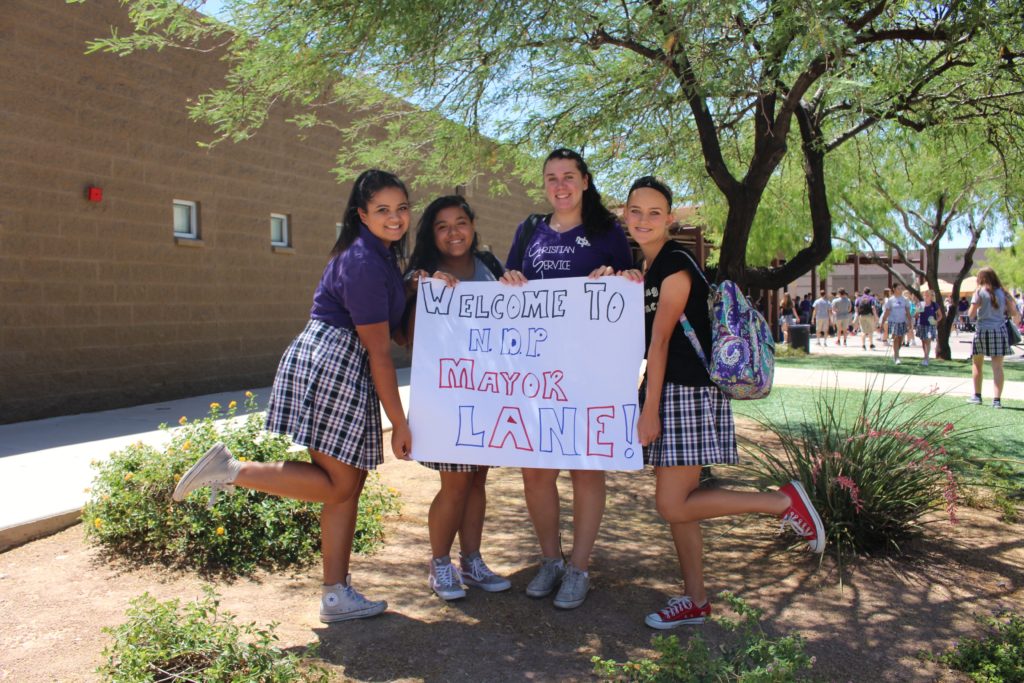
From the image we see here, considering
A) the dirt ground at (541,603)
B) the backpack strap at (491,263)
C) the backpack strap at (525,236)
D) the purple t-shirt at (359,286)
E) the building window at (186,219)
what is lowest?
the dirt ground at (541,603)

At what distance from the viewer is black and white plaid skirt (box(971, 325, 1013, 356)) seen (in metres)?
9.81

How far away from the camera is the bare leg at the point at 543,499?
12.2 feet

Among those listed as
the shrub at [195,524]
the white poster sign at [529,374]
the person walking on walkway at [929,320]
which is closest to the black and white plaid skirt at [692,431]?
the white poster sign at [529,374]

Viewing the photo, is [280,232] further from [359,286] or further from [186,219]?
[359,286]

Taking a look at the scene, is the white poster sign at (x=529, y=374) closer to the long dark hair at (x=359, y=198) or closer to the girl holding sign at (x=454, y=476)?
Answer: the girl holding sign at (x=454, y=476)

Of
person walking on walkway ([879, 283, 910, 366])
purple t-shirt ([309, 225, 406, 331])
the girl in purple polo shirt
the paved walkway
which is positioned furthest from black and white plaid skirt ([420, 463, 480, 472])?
person walking on walkway ([879, 283, 910, 366])

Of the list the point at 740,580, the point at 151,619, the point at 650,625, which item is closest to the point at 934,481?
the point at 740,580

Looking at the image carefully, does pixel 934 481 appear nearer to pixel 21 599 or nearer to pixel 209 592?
pixel 209 592

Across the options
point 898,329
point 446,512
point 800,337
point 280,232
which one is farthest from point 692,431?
point 800,337

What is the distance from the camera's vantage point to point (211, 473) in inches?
130

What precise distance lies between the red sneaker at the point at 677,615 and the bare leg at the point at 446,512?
3.20ft

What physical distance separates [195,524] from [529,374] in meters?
1.96

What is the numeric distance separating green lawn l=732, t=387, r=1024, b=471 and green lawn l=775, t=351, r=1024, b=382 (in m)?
2.73

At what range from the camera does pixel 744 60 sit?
474cm
